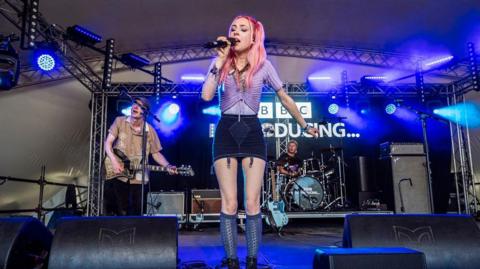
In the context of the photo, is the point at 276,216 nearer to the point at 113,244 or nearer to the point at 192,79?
the point at 192,79

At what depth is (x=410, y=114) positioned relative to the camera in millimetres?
9773

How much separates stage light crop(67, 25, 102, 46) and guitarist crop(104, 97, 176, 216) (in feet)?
9.35

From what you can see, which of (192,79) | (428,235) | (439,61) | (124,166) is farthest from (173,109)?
(428,235)

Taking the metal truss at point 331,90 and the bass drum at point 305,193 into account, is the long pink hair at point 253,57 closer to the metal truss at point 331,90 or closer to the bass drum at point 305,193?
the bass drum at point 305,193

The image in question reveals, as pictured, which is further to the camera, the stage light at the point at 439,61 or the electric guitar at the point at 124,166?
the stage light at the point at 439,61

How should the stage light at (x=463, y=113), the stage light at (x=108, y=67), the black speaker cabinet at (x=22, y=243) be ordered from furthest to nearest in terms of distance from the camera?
the stage light at (x=463, y=113) → the stage light at (x=108, y=67) → the black speaker cabinet at (x=22, y=243)

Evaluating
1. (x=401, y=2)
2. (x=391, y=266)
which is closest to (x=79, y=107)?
(x=401, y=2)

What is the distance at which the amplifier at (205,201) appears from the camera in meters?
7.73

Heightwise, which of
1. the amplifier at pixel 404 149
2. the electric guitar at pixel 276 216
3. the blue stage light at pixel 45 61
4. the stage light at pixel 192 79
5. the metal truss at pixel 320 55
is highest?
the metal truss at pixel 320 55

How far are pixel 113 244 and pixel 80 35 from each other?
18.1ft

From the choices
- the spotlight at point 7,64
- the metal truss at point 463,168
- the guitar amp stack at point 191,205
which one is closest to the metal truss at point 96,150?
the guitar amp stack at point 191,205

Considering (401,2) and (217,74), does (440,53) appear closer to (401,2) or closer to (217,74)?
(401,2)

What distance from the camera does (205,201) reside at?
25.5ft

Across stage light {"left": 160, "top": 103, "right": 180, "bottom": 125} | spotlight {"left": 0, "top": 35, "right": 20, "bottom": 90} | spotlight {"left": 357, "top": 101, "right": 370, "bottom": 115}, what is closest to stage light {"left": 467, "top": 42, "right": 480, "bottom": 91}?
spotlight {"left": 357, "top": 101, "right": 370, "bottom": 115}
